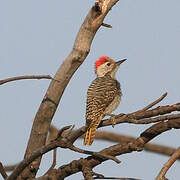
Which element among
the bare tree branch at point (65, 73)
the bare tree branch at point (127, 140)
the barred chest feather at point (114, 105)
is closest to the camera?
the bare tree branch at point (65, 73)

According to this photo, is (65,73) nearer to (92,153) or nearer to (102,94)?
(92,153)

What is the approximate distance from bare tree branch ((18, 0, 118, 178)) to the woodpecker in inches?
42.8

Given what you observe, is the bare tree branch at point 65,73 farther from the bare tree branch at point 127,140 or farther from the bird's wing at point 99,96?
the bird's wing at point 99,96

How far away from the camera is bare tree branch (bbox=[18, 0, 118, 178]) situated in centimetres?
528

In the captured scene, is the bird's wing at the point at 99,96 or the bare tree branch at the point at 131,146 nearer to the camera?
the bare tree branch at the point at 131,146

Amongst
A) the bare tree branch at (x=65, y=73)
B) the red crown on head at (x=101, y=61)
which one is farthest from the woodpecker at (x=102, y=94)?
the bare tree branch at (x=65, y=73)

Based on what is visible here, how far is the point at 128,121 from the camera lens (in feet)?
13.9

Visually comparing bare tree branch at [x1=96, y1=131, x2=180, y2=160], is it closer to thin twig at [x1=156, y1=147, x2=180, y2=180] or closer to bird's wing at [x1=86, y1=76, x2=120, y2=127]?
bird's wing at [x1=86, y1=76, x2=120, y2=127]

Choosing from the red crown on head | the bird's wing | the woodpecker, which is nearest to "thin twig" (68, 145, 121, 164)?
the woodpecker

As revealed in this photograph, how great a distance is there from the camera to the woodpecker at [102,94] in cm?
669

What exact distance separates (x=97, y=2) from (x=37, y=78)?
3.88ft

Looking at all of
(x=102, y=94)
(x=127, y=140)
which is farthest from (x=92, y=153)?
(x=102, y=94)

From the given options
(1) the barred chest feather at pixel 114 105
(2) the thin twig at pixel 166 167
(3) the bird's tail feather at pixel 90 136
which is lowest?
(3) the bird's tail feather at pixel 90 136

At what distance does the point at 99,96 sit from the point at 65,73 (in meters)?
2.40
